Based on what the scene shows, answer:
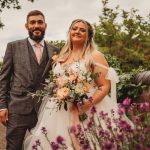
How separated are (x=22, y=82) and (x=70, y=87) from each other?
89 cm

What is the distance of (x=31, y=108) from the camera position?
5.88m

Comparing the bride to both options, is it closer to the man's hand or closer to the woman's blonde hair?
the woman's blonde hair

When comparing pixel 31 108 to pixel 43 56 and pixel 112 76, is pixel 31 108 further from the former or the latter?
pixel 112 76

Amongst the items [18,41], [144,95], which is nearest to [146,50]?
[144,95]

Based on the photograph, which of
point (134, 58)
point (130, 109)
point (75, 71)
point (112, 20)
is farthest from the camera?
point (112, 20)

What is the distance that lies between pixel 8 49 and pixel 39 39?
16.6 inches

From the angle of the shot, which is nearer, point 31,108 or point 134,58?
point 31,108

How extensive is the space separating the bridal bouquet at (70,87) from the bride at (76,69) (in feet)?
0.45

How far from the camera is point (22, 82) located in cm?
581

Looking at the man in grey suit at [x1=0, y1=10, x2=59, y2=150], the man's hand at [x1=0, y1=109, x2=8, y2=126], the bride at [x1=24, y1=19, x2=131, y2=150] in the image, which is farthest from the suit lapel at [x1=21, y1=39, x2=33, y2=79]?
the man's hand at [x1=0, y1=109, x2=8, y2=126]

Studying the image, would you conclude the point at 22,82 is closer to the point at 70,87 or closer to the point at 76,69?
the point at 76,69

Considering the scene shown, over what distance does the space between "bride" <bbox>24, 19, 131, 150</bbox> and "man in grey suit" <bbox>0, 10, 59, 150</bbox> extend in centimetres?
17

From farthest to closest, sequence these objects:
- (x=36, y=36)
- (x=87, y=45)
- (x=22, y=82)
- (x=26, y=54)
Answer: (x=26, y=54), (x=22, y=82), (x=36, y=36), (x=87, y=45)

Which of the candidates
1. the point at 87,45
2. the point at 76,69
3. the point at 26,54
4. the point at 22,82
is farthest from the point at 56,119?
the point at 87,45
